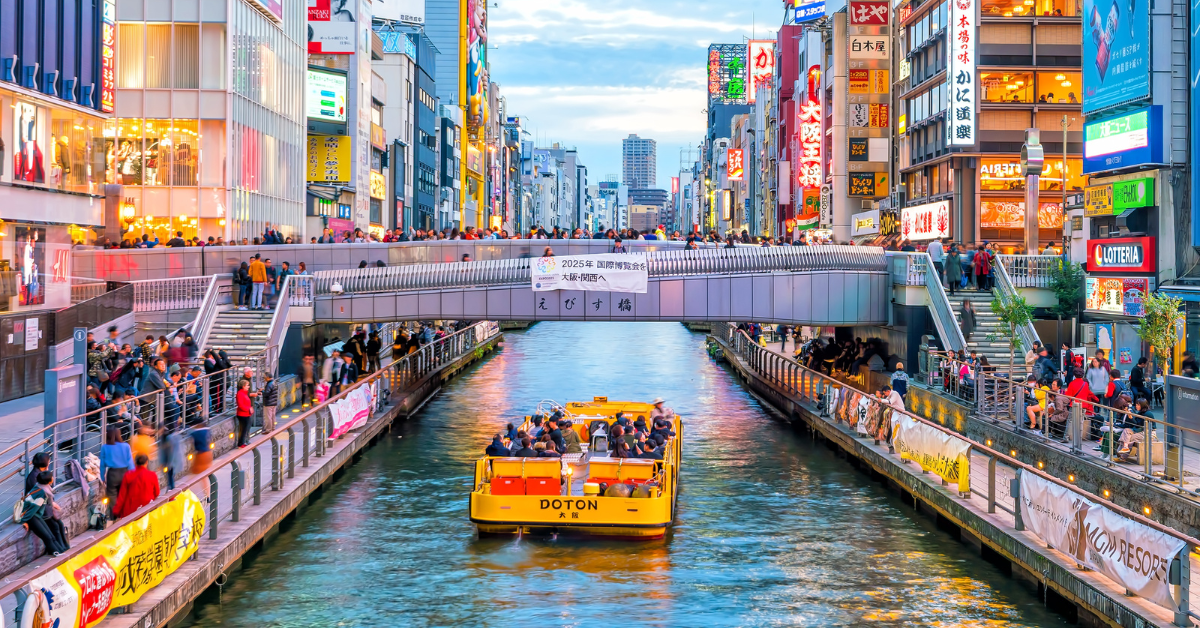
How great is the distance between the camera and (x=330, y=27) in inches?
3396

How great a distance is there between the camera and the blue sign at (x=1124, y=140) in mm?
39500

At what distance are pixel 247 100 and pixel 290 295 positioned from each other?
2348 centimetres

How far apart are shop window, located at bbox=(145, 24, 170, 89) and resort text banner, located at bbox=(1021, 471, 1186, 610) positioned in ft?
158

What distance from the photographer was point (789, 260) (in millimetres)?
Answer: 40219

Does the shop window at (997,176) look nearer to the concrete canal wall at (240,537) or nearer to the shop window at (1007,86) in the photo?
the shop window at (1007,86)

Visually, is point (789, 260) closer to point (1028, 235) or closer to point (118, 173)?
point (1028, 235)

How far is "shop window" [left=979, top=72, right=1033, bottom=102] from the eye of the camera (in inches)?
2459

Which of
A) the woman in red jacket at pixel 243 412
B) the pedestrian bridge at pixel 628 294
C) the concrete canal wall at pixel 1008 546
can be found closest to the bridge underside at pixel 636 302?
the pedestrian bridge at pixel 628 294

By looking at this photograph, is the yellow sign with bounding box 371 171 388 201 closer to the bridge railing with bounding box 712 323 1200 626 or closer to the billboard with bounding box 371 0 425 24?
the billboard with bounding box 371 0 425 24

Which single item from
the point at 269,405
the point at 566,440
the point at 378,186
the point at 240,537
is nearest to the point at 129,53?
the point at 269,405

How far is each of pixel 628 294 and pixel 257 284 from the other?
12036 mm

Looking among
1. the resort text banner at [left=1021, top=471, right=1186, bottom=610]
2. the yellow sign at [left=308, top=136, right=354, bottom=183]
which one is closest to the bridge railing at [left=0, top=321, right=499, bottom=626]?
the resort text banner at [left=1021, top=471, right=1186, bottom=610]

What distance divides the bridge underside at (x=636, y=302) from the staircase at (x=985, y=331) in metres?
4.23

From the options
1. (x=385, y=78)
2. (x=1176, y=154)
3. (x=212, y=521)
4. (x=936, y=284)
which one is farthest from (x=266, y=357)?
(x=385, y=78)
